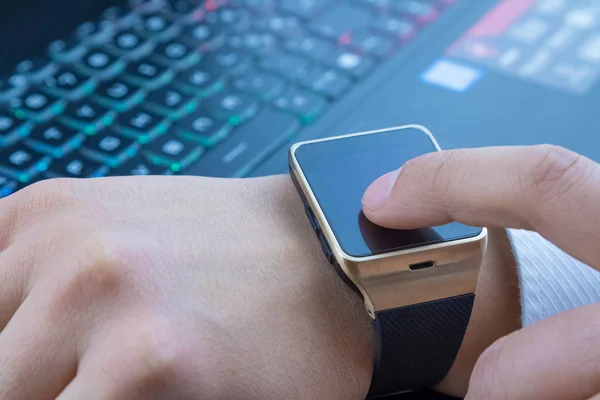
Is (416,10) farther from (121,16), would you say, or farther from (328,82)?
(121,16)

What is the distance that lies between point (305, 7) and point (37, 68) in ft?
1.23

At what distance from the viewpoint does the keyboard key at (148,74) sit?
86 centimetres

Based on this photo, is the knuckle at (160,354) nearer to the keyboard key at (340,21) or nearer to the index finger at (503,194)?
the index finger at (503,194)

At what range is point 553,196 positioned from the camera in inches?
18.8

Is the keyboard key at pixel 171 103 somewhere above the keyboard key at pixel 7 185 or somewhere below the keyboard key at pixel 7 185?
above

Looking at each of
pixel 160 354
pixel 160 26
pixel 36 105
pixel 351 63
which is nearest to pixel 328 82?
pixel 351 63

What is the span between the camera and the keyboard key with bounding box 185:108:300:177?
0.79 metres

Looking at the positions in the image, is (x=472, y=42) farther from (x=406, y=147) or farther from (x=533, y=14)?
(x=406, y=147)

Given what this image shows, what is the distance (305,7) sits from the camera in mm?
959

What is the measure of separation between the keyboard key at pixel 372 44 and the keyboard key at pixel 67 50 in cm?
Result: 36

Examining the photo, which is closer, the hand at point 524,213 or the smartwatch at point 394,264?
the hand at point 524,213

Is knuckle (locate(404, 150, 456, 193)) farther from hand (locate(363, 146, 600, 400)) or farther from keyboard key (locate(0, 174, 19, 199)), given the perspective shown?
keyboard key (locate(0, 174, 19, 199))

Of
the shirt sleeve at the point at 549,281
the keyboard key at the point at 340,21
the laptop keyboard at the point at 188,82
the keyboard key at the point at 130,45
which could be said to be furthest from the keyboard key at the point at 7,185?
the shirt sleeve at the point at 549,281

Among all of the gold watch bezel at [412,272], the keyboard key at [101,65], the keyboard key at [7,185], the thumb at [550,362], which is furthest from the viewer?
the keyboard key at [101,65]
